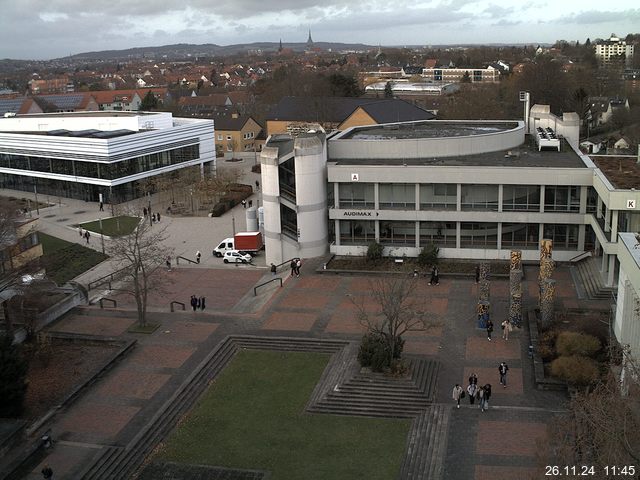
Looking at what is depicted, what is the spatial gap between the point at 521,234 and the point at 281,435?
23.6 meters

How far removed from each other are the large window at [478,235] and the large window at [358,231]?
560cm

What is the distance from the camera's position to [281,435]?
82.0 ft

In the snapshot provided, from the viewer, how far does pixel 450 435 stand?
2447 centimetres

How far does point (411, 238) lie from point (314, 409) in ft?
64.7

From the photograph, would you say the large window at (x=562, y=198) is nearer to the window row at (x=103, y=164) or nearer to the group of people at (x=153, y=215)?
the group of people at (x=153, y=215)

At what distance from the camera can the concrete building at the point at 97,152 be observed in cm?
A: 6669

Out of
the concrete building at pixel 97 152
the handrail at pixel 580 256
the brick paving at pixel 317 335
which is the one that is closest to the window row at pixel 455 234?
the handrail at pixel 580 256

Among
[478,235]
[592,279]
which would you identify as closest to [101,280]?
[478,235]

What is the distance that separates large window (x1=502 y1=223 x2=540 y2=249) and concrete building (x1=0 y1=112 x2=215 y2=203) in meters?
38.5

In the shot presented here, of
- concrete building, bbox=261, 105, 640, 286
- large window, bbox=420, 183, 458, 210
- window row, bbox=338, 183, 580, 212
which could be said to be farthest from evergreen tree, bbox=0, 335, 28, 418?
large window, bbox=420, 183, 458, 210

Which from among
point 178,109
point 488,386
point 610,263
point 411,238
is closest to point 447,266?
point 411,238

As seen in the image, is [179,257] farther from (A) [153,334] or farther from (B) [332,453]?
(B) [332,453]

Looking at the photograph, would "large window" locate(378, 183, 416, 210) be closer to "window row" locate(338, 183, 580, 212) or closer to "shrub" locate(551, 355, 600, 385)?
"window row" locate(338, 183, 580, 212)

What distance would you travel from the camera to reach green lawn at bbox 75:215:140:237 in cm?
5638
